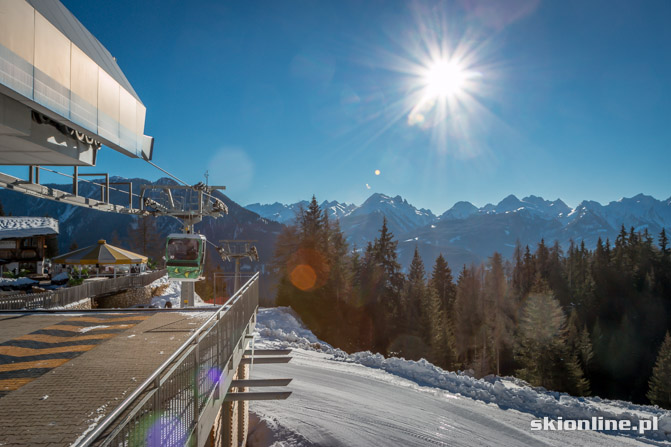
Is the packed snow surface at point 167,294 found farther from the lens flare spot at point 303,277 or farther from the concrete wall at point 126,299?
the lens flare spot at point 303,277

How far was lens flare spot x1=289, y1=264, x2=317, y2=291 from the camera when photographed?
38531 millimetres

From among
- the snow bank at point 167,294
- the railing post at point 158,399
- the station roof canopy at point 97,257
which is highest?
the station roof canopy at point 97,257

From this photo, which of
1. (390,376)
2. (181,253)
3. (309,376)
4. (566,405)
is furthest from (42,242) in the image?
(566,405)

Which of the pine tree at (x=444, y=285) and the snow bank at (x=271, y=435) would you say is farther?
the pine tree at (x=444, y=285)

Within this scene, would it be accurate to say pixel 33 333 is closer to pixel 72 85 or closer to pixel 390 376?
pixel 72 85

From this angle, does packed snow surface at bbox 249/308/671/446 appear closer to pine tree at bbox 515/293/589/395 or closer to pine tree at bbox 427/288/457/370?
pine tree at bbox 515/293/589/395

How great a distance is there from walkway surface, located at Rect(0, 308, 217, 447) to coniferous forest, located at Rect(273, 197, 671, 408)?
2815 centimetres

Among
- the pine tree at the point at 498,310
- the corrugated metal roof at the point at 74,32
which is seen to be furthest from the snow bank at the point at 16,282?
the pine tree at the point at 498,310

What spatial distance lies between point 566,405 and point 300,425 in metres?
13.9

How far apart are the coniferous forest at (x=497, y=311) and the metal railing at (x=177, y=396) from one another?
31.7 meters

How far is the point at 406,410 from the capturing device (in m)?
Result: 15.4

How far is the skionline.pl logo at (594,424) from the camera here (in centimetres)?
1603

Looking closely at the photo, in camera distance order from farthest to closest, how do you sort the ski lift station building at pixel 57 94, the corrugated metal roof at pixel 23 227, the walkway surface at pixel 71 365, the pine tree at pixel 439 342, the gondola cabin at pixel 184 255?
the corrugated metal roof at pixel 23 227, the pine tree at pixel 439 342, the gondola cabin at pixel 184 255, the ski lift station building at pixel 57 94, the walkway surface at pixel 71 365

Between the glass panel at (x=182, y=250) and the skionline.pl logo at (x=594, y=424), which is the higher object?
the glass panel at (x=182, y=250)
